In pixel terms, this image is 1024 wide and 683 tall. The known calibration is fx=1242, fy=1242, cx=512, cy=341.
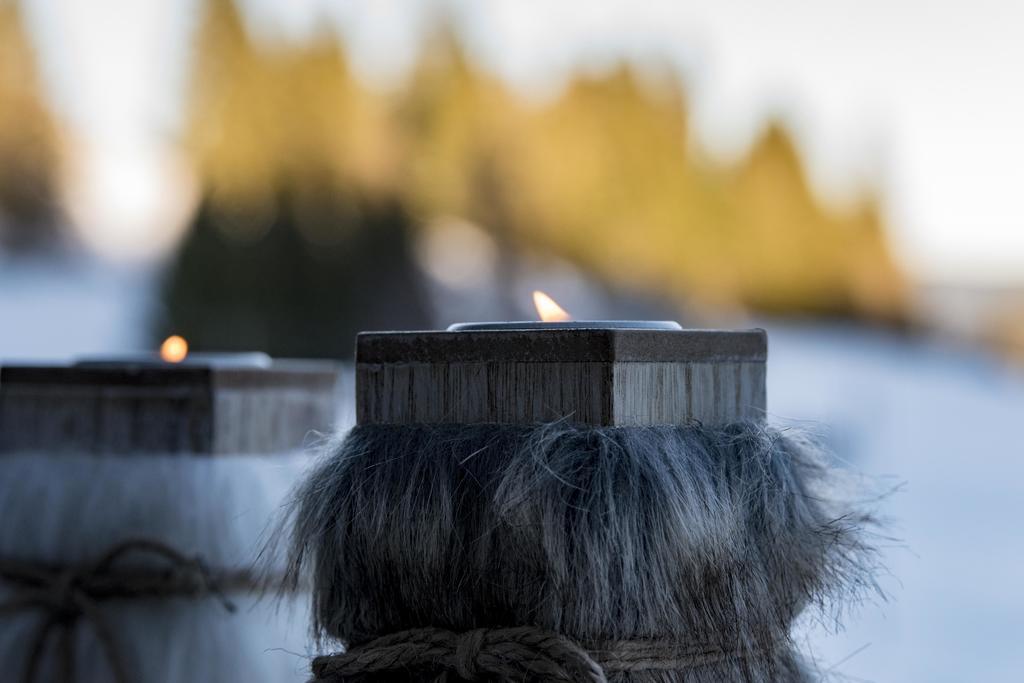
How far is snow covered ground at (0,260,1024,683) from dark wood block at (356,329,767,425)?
0.13 meters

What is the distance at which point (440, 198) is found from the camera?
16875 mm

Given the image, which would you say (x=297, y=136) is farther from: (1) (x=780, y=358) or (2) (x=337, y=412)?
(2) (x=337, y=412)

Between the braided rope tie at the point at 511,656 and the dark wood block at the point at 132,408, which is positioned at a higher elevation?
the dark wood block at the point at 132,408

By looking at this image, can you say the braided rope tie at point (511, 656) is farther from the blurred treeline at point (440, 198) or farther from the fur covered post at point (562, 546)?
the blurred treeline at point (440, 198)

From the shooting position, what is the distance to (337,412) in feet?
5.10

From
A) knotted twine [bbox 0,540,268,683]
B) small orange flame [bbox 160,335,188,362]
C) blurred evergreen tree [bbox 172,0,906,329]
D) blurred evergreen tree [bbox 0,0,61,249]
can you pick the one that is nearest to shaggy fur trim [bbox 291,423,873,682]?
knotted twine [bbox 0,540,268,683]

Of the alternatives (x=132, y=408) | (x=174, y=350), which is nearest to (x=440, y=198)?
(x=174, y=350)

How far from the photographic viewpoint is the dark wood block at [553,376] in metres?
0.85

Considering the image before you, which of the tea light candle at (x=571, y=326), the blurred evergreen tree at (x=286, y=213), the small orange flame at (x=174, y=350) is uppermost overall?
the blurred evergreen tree at (x=286, y=213)

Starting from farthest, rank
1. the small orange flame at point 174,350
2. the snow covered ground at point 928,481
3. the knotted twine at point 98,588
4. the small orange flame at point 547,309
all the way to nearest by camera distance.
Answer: the snow covered ground at point 928,481, the small orange flame at point 174,350, the knotted twine at point 98,588, the small orange flame at point 547,309

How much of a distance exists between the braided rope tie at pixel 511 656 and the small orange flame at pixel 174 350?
657 millimetres

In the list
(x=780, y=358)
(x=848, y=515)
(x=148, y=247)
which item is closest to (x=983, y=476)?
(x=780, y=358)

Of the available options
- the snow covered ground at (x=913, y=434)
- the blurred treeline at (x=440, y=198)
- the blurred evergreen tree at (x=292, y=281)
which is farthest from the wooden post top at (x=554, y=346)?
the blurred treeline at (x=440, y=198)

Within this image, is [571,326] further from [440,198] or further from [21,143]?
[21,143]
